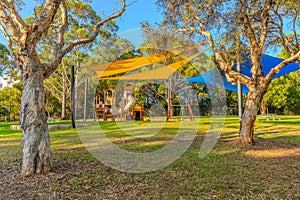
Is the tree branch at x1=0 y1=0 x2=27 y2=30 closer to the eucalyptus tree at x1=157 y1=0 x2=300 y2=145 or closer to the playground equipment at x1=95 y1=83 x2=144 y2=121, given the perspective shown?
the eucalyptus tree at x1=157 y1=0 x2=300 y2=145

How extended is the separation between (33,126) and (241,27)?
431 cm

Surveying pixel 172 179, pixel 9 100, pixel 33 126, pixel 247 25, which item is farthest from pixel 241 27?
pixel 9 100

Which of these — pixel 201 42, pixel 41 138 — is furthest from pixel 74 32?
pixel 41 138

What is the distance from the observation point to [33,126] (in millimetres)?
2602

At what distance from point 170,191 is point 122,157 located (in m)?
1.53

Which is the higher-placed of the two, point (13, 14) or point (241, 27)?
point (241, 27)

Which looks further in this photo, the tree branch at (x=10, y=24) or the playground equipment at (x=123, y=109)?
the playground equipment at (x=123, y=109)

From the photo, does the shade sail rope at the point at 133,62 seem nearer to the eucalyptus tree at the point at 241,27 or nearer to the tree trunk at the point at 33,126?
the eucalyptus tree at the point at 241,27

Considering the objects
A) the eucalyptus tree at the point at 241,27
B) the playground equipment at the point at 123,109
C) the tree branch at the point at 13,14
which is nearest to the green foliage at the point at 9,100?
the playground equipment at the point at 123,109

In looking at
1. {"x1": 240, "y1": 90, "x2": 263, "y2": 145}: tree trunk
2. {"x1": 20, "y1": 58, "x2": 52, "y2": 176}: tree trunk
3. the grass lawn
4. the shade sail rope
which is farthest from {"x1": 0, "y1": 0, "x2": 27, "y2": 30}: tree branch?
the shade sail rope

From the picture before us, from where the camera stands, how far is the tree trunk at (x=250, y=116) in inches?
170

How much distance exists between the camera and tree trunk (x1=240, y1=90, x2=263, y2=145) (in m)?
4.33

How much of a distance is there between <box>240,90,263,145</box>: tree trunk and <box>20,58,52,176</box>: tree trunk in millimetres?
3417

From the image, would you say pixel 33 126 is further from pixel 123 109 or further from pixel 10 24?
pixel 123 109
